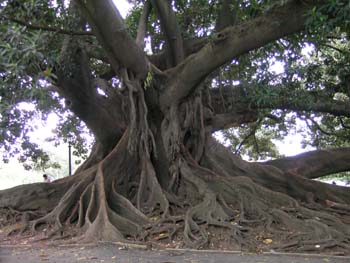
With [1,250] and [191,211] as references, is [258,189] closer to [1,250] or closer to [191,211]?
[191,211]

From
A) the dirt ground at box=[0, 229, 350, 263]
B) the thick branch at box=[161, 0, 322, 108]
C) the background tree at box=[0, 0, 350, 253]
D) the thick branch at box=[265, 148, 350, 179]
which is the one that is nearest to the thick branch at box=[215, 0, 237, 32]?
the background tree at box=[0, 0, 350, 253]

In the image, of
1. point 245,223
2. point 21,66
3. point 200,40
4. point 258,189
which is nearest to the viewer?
point 21,66

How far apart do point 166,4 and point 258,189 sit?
143 inches

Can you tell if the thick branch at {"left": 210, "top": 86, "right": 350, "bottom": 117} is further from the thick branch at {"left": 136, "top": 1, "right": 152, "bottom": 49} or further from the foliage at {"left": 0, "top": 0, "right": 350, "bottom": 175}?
the thick branch at {"left": 136, "top": 1, "right": 152, "bottom": 49}

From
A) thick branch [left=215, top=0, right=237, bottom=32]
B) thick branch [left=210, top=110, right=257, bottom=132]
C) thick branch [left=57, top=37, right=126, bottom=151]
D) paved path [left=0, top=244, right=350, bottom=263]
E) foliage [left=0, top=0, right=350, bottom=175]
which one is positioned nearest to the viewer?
foliage [left=0, top=0, right=350, bottom=175]

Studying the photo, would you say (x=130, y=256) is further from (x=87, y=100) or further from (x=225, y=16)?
(x=225, y=16)

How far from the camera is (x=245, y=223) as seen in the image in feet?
21.9

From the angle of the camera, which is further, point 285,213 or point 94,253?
point 285,213

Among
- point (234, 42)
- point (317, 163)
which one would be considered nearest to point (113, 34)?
point (234, 42)

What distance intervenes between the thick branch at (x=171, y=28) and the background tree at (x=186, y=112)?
2 centimetres

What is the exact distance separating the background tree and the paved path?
36 centimetres

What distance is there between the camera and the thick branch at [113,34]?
6.02 m

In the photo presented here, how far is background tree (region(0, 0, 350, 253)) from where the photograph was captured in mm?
6051

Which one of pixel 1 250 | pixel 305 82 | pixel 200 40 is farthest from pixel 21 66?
pixel 305 82
